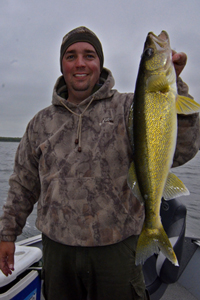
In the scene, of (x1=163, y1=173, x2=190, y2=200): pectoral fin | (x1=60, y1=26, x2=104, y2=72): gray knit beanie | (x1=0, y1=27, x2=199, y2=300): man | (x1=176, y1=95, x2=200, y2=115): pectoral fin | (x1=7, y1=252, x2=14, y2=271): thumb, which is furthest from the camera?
(x1=60, y1=26, x2=104, y2=72): gray knit beanie

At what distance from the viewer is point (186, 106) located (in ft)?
5.09

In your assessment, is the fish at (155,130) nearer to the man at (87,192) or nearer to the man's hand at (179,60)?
the man's hand at (179,60)

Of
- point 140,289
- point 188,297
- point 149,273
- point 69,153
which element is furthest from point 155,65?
point 188,297

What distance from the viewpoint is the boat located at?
2504mm

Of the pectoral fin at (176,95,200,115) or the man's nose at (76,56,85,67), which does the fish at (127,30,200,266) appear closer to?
the pectoral fin at (176,95,200,115)

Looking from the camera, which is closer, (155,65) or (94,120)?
(155,65)

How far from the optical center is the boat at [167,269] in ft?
8.21

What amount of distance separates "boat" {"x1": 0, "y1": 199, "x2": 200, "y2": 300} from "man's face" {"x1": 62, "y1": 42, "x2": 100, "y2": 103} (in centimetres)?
179

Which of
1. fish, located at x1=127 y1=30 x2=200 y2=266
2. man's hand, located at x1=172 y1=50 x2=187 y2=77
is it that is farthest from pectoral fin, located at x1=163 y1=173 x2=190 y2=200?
man's hand, located at x1=172 y1=50 x2=187 y2=77

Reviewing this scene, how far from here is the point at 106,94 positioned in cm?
229

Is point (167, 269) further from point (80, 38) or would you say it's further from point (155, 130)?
point (80, 38)

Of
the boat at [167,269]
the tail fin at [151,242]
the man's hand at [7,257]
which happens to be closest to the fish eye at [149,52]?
the tail fin at [151,242]

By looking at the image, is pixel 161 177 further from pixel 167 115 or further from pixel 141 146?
pixel 167 115

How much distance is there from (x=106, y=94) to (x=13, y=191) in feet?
4.35
